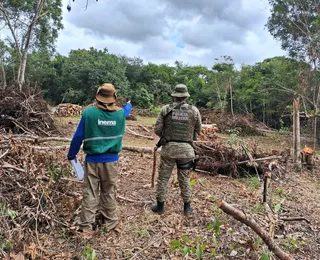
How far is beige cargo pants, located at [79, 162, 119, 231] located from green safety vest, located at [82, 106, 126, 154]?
18 cm

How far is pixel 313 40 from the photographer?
11.9 metres

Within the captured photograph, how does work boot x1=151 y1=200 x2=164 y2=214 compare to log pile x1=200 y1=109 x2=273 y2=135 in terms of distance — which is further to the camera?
log pile x1=200 y1=109 x2=273 y2=135

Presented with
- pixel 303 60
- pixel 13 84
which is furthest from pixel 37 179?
pixel 303 60

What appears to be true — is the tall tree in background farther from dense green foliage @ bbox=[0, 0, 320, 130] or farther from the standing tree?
the standing tree

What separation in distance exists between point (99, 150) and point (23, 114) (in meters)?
5.72

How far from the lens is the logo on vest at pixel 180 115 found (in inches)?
157

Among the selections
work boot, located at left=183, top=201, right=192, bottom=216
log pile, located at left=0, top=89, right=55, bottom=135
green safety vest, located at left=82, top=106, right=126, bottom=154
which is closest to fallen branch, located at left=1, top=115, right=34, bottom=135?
log pile, located at left=0, top=89, right=55, bottom=135

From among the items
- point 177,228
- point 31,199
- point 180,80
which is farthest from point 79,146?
point 180,80

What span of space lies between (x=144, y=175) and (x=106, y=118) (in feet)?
8.85

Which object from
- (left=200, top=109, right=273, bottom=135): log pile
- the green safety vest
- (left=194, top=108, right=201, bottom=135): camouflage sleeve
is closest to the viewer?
the green safety vest

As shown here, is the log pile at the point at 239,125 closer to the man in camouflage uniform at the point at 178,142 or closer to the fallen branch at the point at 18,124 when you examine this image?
the fallen branch at the point at 18,124

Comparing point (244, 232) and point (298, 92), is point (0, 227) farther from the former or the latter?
point (298, 92)

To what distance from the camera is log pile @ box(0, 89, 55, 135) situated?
8094 mm

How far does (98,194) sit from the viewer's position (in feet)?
11.8
